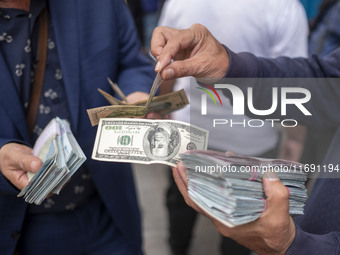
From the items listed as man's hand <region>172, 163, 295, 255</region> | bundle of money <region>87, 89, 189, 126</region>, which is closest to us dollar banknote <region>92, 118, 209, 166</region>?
bundle of money <region>87, 89, 189, 126</region>

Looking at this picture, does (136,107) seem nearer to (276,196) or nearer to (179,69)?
(179,69)

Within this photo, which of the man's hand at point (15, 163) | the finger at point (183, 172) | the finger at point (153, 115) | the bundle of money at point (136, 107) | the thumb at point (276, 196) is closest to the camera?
the thumb at point (276, 196)

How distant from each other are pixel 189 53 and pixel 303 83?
47 cm

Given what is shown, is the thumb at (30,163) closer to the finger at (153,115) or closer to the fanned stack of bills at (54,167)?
the fanned stack of bills at (54,167)

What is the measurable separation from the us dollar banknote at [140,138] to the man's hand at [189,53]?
0.71 ft

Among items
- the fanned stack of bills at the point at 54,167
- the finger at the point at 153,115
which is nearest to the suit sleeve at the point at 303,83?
the finger at the point at 153,115

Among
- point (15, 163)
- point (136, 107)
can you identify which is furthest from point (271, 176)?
point (15, 163)

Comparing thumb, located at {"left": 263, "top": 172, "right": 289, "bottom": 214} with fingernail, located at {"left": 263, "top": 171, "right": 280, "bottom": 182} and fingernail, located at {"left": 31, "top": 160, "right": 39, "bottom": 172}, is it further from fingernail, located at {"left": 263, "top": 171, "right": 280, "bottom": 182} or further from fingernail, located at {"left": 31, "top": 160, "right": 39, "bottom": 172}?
fingernail, located at {"left": 31, "top": 160, "right": 39, "bottom": 172}

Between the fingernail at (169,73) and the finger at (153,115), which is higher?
the fingernail at (169,73)

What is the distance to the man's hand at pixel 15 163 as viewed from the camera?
1.21 metres

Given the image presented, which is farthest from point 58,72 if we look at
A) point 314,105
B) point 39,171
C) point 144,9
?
point 144,9

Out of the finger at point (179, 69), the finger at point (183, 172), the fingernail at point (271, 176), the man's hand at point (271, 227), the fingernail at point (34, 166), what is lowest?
the man's hand at point (271, 227)

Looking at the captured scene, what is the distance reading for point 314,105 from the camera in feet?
4.79

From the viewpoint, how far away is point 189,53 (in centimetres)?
140
